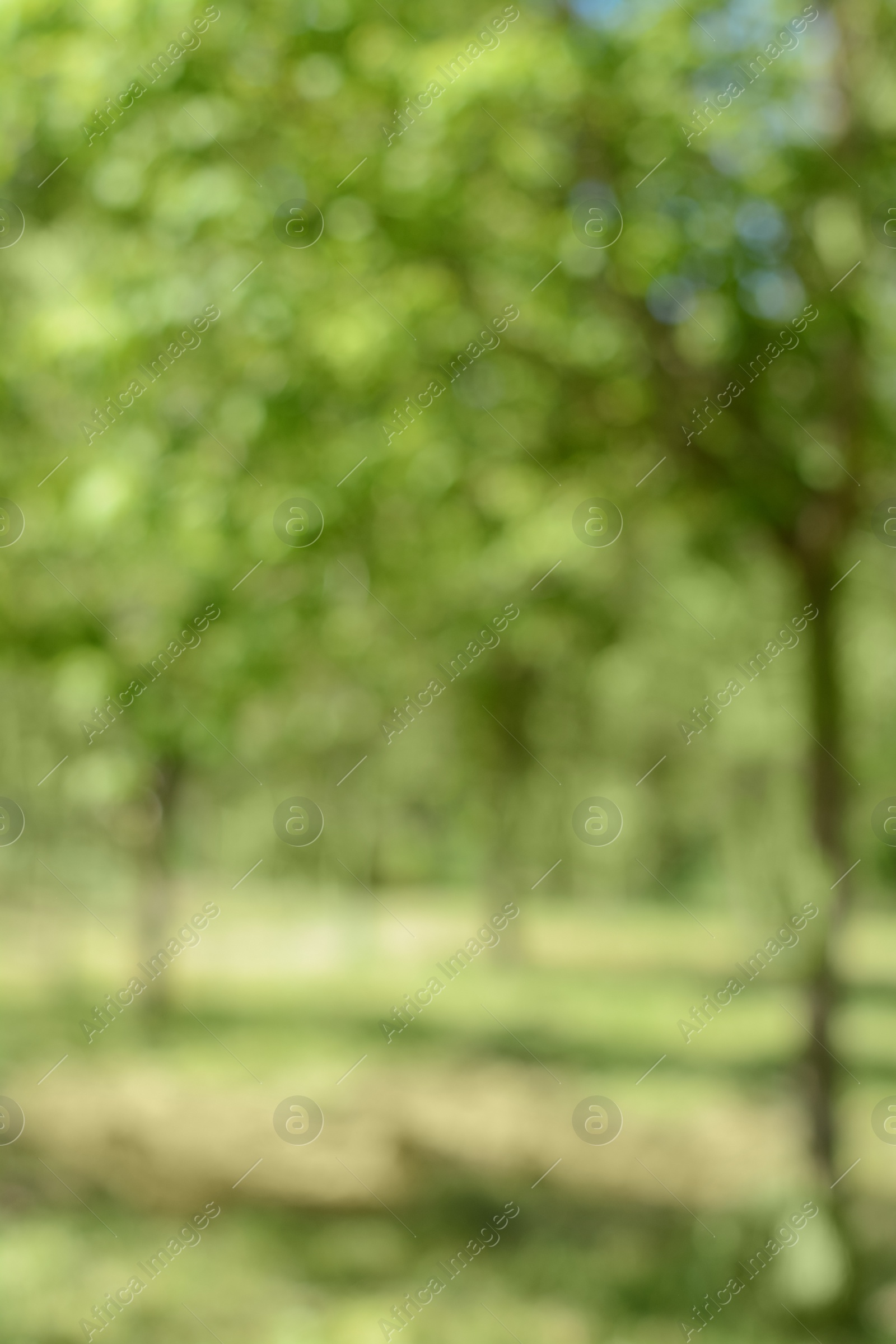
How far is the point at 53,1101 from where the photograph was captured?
10500 mm

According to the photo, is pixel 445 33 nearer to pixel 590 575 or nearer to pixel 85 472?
pixel 85 472

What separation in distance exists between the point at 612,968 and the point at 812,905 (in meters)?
18.1

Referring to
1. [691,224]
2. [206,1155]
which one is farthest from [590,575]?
[206,1155]

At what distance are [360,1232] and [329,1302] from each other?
1.23m

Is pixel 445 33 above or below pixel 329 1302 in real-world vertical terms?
above

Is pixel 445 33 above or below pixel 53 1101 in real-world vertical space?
above

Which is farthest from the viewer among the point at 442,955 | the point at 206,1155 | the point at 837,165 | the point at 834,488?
the point at 442,955

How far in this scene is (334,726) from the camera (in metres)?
10.8

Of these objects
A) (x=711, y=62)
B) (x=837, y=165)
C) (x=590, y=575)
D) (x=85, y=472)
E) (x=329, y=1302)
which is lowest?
(x=329, y=1302)

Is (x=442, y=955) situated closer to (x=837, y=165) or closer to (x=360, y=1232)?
(x=360, y=1232)

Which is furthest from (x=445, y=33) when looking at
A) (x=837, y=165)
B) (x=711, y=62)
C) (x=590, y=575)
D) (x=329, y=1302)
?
(x=329, y=1302)

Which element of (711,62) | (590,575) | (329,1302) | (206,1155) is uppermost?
(711,62)

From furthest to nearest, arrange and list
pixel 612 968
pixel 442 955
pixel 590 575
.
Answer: pixel 442 955, pixel 612 968, pixel 590 575

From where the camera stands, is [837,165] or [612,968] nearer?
[837,165]
